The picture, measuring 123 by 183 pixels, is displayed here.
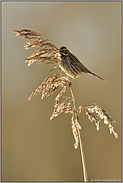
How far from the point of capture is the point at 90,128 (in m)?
3.24

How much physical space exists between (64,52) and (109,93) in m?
2.01

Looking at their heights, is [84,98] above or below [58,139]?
above

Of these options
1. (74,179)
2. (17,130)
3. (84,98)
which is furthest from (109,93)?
(17,130)

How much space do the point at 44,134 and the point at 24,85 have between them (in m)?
1.12

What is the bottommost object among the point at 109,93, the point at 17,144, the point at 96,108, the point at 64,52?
the point at 17,144

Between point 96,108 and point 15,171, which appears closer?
point 96,108

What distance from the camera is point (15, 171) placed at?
317 cm

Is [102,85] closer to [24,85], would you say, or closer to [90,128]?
[90,128]

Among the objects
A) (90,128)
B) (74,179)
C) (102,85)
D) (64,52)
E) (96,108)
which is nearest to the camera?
(96,108)

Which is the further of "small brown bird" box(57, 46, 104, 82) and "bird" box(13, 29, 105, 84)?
"small brown bird" box(57, 46, 104, 82)

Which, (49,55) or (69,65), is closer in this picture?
(49,55)

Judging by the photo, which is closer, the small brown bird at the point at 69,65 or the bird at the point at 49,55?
the bird at the point at 49,55

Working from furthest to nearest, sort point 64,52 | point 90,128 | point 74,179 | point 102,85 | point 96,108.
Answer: point 102,85 → point 90,128 → point 74,179 → point 64,52 → point 96,108

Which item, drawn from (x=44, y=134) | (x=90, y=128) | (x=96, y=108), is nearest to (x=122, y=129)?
(x=90, y=128)
